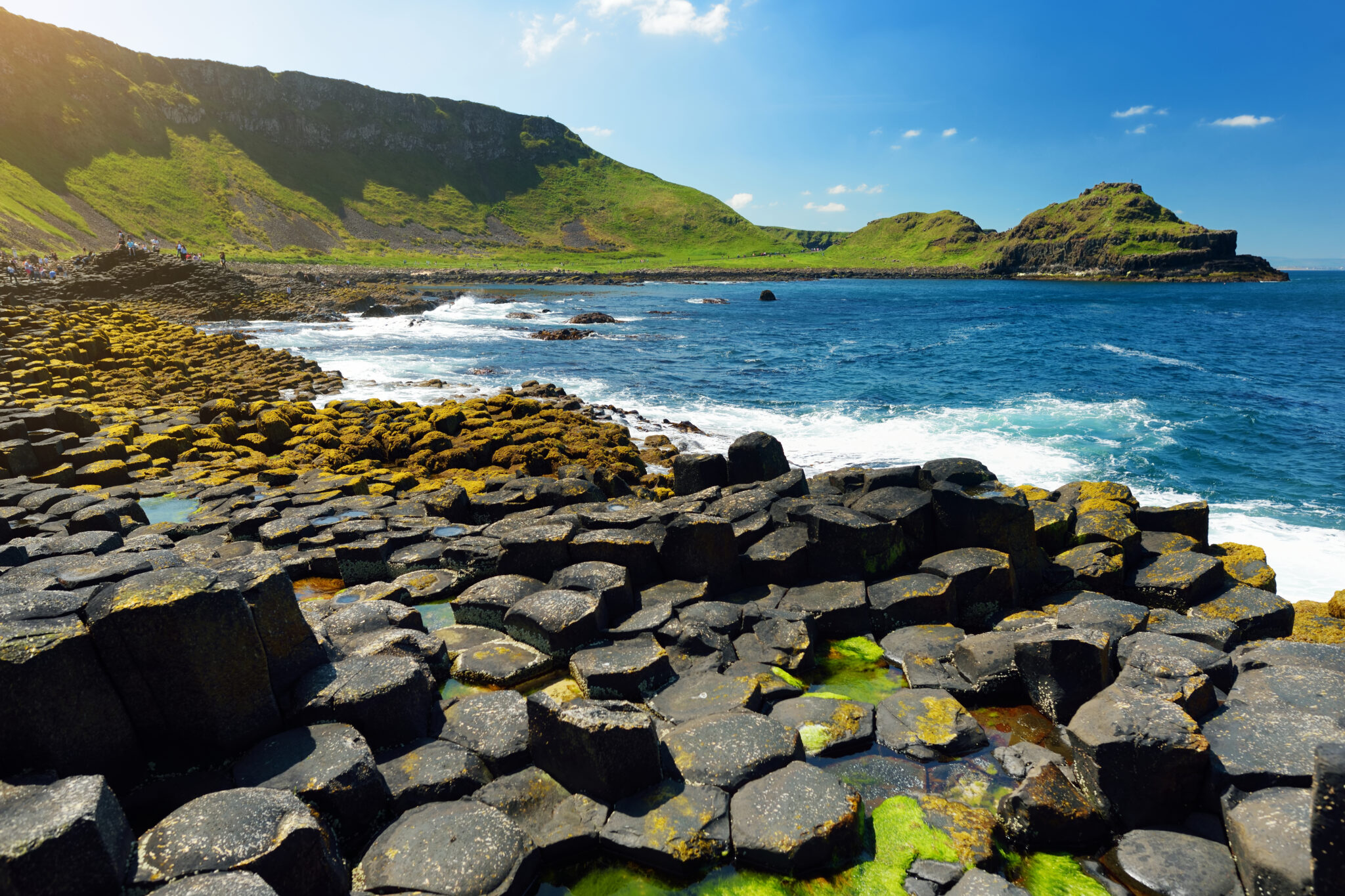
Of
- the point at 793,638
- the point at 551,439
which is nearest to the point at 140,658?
the point at 793,638

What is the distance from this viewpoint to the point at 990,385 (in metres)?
29.1

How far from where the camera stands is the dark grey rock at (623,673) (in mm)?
5801

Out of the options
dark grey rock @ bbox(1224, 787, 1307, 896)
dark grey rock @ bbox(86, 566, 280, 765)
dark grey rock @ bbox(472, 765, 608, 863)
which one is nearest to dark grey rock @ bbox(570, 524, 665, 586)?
dark grey rock @ bbox(472, 765, 608, 863)

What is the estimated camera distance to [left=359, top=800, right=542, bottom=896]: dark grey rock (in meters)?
3.63

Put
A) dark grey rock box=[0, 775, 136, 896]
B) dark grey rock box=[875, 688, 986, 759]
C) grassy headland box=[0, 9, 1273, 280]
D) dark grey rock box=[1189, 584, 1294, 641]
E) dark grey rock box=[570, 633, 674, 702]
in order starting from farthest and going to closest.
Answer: grassy headland box=[0, 9, 1273, 280]
dark grey rock box=[1189, 584, 1294, 641]
dark grey rock box=[570, 633, 674, 702]
dark grey rock box=[875, 688, 986, 759]
dark grey rock box=[0, 775, 136, 896]

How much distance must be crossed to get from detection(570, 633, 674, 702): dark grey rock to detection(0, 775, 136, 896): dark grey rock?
10.8ft

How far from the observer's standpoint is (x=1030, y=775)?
4.44 m

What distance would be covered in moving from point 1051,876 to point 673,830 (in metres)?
2.45

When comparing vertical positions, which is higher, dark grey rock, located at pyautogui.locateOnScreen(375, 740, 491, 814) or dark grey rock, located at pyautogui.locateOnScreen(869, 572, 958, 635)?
dark grey rock, located at pyautogui.locateOnScreen(869, 572, 958, 635)

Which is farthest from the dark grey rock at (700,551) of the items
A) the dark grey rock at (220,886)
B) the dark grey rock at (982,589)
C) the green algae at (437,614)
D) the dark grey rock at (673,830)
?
the dark grey rock at (220,886)

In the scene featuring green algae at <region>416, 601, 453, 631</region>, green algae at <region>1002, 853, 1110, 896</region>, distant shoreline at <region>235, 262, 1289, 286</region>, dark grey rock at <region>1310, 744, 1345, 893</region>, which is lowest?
green algae at <region>1002, 853, 1110, 896</region>

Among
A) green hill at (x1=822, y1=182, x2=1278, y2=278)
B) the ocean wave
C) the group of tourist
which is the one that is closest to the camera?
the ocean wave

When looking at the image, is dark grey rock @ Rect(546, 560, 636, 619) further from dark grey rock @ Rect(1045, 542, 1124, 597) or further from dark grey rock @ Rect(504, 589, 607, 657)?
dark grey rock @ Rect(1045, 542, 1124, 597)

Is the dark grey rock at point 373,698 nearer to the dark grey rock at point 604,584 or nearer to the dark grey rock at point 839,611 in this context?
the dark grey rock at point 604,584
